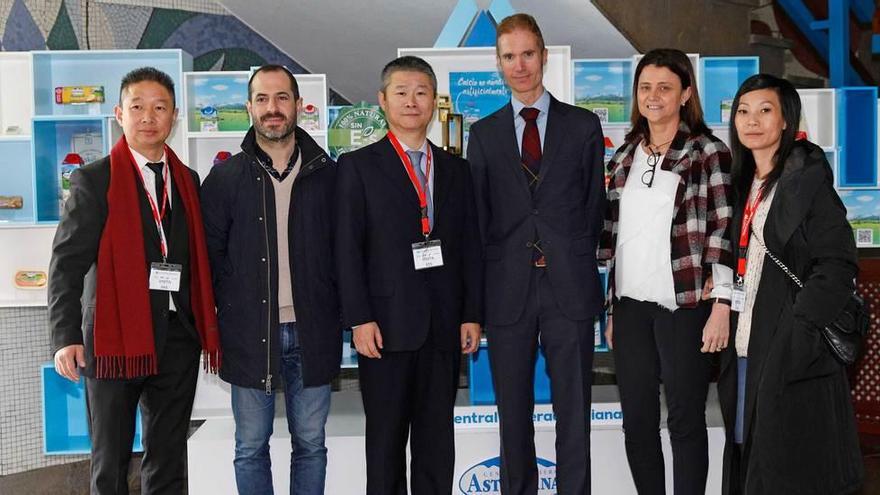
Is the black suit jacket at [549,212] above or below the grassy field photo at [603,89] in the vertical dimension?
below

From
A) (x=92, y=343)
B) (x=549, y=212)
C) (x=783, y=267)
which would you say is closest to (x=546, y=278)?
(x=549, y=212)

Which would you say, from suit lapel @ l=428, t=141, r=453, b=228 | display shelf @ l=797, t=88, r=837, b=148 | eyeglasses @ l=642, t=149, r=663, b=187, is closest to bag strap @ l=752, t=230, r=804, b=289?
eyeglasses @ l=642, t=149, r=663, b=187

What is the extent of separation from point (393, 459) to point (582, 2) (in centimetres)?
316

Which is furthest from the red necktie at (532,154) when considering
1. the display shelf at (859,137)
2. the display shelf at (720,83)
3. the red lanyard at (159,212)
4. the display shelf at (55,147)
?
the display shelf at (859,137)

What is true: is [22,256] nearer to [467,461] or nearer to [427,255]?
[467,461]

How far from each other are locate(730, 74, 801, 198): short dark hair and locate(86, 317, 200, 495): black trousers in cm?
179

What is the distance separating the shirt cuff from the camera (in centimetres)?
245

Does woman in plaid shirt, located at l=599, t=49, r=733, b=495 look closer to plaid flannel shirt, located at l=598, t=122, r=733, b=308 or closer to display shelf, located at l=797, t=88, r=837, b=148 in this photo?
plaid flannel shirt, located at l=598, t=122, r=733, b=308

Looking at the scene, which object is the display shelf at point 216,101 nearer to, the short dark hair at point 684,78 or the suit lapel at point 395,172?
the suit lapel at point 395,172

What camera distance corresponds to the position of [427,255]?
7.95ft

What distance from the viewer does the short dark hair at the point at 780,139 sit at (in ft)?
7.75

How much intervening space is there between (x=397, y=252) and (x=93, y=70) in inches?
116

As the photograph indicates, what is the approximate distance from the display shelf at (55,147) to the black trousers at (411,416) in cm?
259

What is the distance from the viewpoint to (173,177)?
98.1 inches
